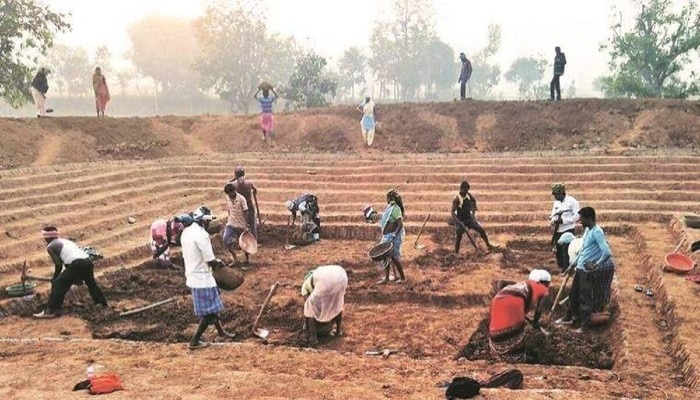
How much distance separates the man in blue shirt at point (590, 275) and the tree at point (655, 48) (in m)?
24.5

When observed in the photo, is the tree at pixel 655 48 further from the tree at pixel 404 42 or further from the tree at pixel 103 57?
the tree at pixel 103 57

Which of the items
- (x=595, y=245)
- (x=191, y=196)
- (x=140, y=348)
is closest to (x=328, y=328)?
(x=140, y=348)

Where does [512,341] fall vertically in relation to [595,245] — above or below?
below

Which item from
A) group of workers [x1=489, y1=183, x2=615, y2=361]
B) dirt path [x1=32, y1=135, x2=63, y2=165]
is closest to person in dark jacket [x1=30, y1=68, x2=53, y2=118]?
dirt path [x1=32, y1=135, x2=63, y2=165]

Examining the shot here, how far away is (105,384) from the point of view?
5.07 meters

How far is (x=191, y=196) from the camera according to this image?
49.4ft

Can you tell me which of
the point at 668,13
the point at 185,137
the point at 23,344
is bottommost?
the point at 23,344

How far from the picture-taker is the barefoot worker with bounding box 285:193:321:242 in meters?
11.5

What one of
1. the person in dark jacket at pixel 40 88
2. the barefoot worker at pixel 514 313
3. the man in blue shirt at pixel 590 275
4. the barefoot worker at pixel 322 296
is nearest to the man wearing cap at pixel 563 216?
the man in blue shirt at pixel 590 275

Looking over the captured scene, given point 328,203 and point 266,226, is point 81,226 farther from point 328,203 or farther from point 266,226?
point 328,203

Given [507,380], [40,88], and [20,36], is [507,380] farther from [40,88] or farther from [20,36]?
[20,36]

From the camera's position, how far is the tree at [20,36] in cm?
1900

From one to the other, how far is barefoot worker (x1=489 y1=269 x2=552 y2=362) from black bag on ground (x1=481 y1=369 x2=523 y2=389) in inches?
40.5

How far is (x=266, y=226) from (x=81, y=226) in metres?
3.93
